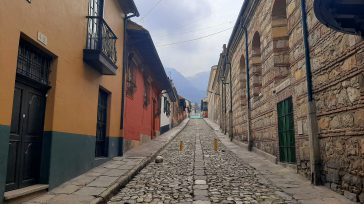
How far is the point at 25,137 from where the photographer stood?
16.6 ft

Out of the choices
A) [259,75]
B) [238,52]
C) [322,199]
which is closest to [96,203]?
[322,199]

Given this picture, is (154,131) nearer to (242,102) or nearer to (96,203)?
(242,102)

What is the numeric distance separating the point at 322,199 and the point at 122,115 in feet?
21.7

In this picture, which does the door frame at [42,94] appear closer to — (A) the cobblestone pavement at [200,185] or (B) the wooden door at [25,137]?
(B) the wooden door at [25,137]

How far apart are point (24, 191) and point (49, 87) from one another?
1828 mm

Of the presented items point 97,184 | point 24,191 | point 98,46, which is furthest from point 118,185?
point 98,46

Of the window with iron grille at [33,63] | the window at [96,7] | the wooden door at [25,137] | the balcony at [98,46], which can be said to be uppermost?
the window at [96,7]

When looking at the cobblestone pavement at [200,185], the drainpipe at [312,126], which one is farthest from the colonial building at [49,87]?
the drainpipe at [312,126]

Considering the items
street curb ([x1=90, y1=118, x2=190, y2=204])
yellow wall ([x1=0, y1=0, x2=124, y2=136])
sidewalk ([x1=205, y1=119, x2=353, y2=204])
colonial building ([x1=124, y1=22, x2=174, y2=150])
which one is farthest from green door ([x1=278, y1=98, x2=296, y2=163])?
colonial building ([x1=124, y1=22, x2=174, y2=150])

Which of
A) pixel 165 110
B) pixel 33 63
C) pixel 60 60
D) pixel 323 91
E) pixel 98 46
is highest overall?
pixel 165 110

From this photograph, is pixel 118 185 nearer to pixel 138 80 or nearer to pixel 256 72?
pixel 256 72

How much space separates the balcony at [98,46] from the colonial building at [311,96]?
4.34m

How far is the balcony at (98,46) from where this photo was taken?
22.6 ft

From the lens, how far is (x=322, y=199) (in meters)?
4.95
